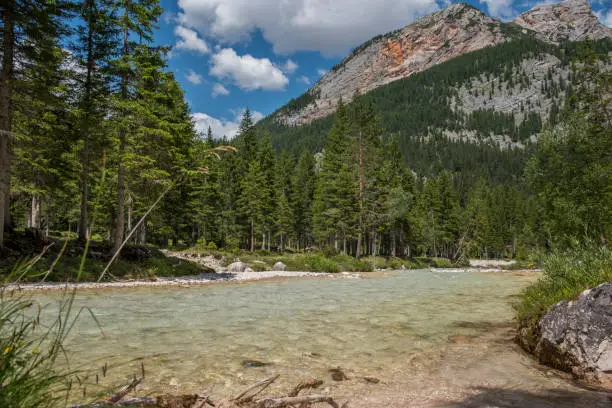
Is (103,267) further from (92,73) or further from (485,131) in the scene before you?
(485,131)

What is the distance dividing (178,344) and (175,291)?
27.2ft

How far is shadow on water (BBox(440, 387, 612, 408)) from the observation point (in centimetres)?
356

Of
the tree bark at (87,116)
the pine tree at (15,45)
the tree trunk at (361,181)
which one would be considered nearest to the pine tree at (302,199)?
the tree trunk at (361,181)

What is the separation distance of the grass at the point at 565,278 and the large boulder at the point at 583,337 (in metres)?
0.32

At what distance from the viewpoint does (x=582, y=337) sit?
460 cm

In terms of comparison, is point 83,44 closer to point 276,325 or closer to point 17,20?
point 17,20

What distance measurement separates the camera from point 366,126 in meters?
37.7

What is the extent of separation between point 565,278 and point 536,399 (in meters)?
3.44

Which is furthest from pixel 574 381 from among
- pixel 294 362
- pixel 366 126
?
pixel 366 126

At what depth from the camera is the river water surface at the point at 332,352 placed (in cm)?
→ 404

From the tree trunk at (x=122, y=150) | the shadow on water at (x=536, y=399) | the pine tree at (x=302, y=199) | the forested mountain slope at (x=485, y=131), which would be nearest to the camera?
the shadow on water at (x=536, y=399)

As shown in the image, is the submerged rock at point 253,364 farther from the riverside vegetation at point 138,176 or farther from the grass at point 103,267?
the grass at point 103,267

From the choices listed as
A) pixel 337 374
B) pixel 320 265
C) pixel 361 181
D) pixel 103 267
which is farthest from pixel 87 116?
pixel 361 181

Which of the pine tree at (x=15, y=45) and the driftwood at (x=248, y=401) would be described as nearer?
the driftwood at (x=248, y=401)
